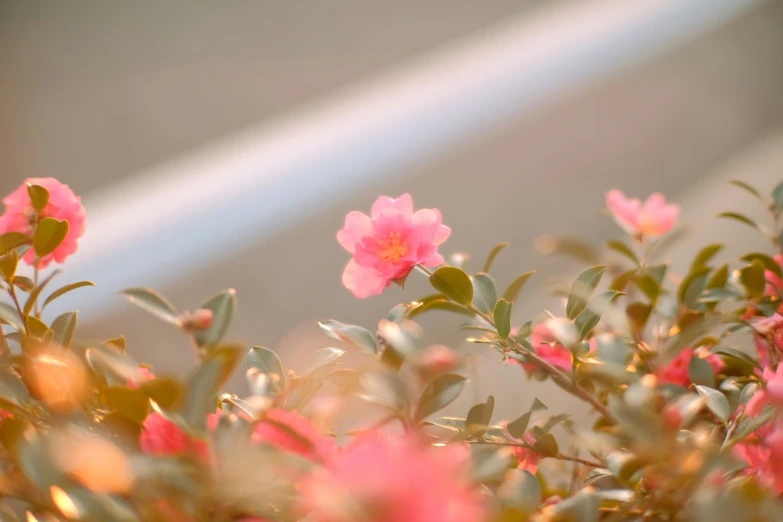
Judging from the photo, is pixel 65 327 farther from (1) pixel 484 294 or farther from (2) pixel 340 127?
(2) pixel 340 127

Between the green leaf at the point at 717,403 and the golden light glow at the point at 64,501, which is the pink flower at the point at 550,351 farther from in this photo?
the golden light glow at the point at 64,501

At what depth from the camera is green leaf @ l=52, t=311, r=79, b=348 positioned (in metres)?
0.41

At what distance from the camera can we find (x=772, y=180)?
1.57 metres

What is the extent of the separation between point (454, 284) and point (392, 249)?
66 mm

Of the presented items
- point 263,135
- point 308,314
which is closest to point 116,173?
point 263,135

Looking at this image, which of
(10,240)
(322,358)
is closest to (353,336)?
(322,358)

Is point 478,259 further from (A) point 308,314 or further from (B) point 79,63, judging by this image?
(B) point 79,63

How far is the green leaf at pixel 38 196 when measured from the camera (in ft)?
1.47

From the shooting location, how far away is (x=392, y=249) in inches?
18.3

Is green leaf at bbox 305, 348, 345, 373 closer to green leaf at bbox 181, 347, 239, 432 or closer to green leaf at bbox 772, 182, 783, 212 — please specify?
green leaf at bbox 181, 347, 239, 432

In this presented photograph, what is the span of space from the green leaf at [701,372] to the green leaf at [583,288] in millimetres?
114

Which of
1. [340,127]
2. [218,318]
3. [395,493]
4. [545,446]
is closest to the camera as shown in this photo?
[395,493]

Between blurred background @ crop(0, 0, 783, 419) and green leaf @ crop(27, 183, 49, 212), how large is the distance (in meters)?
1.20

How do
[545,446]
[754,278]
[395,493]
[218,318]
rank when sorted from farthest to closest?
[754,278]
[545,446]
[218,318]
[395,493]
